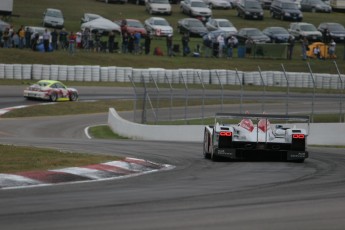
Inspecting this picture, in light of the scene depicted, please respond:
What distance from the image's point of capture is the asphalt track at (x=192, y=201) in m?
8.80

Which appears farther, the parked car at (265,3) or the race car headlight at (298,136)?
the parked car at (265,3)

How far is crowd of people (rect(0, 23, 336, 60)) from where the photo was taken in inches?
1930

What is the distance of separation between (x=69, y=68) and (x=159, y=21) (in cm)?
1019

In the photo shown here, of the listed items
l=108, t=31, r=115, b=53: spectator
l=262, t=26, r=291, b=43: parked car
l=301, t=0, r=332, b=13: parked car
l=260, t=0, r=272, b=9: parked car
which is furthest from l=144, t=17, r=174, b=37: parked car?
l=301, t=0, r=332, b=13: parked car

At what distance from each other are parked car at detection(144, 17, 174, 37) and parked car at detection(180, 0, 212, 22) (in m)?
6.19

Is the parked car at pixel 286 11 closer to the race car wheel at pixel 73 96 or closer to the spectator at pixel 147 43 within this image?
the spectator at pixel 147 43

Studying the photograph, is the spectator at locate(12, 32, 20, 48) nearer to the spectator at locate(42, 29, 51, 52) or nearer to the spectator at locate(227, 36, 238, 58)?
the spectator at locate(42, 29, 51, 52)

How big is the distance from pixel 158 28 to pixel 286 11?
1258 centimetres

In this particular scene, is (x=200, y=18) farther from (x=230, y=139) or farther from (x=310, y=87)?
(x=230, y=139)

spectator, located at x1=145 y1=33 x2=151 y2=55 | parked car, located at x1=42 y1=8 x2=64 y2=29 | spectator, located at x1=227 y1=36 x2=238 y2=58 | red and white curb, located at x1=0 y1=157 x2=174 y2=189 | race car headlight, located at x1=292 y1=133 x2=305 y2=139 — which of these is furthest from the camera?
parked car, located at x1=42 y1=8 x2=64 y2=29

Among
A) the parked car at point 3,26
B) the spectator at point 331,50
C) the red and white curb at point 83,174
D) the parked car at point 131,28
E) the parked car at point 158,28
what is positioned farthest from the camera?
the parked car at point 158,28

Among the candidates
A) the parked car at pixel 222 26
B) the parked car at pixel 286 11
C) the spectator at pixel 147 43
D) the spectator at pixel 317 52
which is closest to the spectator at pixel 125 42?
the spectator at pixel 147 43

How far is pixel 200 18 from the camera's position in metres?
61.4

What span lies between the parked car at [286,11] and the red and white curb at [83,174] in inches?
1934
